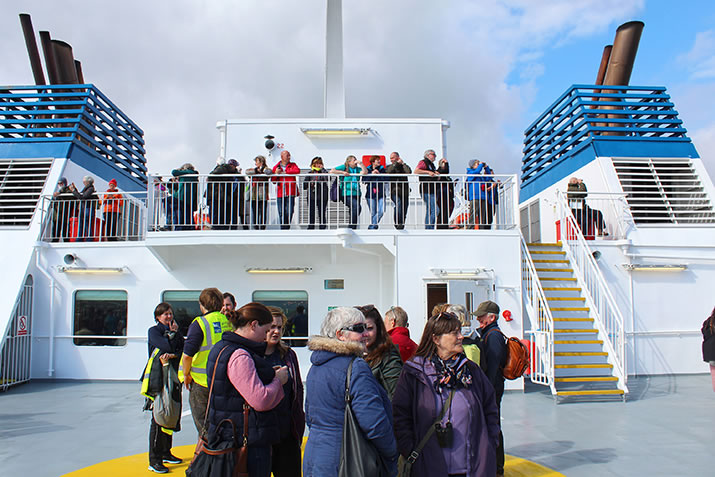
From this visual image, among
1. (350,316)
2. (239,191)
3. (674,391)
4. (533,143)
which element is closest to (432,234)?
A: (239,191)

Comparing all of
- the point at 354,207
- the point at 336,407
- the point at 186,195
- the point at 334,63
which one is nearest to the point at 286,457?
the point at 336,407

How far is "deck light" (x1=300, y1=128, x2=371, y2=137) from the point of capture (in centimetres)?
1209

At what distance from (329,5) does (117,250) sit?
27.4 ft

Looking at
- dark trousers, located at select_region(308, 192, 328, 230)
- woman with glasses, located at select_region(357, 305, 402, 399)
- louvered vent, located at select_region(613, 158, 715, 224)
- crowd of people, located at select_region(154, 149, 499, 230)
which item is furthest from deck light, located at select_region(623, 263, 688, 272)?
woman with glasses, located at select_region(357, 305, 402, 399)

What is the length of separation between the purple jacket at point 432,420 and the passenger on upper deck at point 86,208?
9.33 m

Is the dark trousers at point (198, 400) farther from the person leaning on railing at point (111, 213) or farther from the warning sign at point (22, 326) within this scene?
the warning sign at point (22, 326)

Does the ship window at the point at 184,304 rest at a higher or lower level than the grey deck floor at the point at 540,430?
higher

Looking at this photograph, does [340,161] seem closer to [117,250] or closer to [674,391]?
[117,250]

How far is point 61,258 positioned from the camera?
35.4 ft

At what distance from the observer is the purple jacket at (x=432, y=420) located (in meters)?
3.12

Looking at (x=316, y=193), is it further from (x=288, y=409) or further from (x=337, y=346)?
(x=337, y=346)

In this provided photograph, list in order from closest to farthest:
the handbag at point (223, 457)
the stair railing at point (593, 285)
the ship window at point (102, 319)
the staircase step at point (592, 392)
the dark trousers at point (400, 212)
→ the handbag at point (223, 457) < the staircase step at point (592, 392) < the stair railing at point (593, 285) < the dark trousers at point (400, 212) < the ship window at point (102, 319)

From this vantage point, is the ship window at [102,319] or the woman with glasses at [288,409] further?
the ship window at [102,319]

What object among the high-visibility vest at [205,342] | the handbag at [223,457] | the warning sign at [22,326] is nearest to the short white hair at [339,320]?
the handbag at [223,457]
